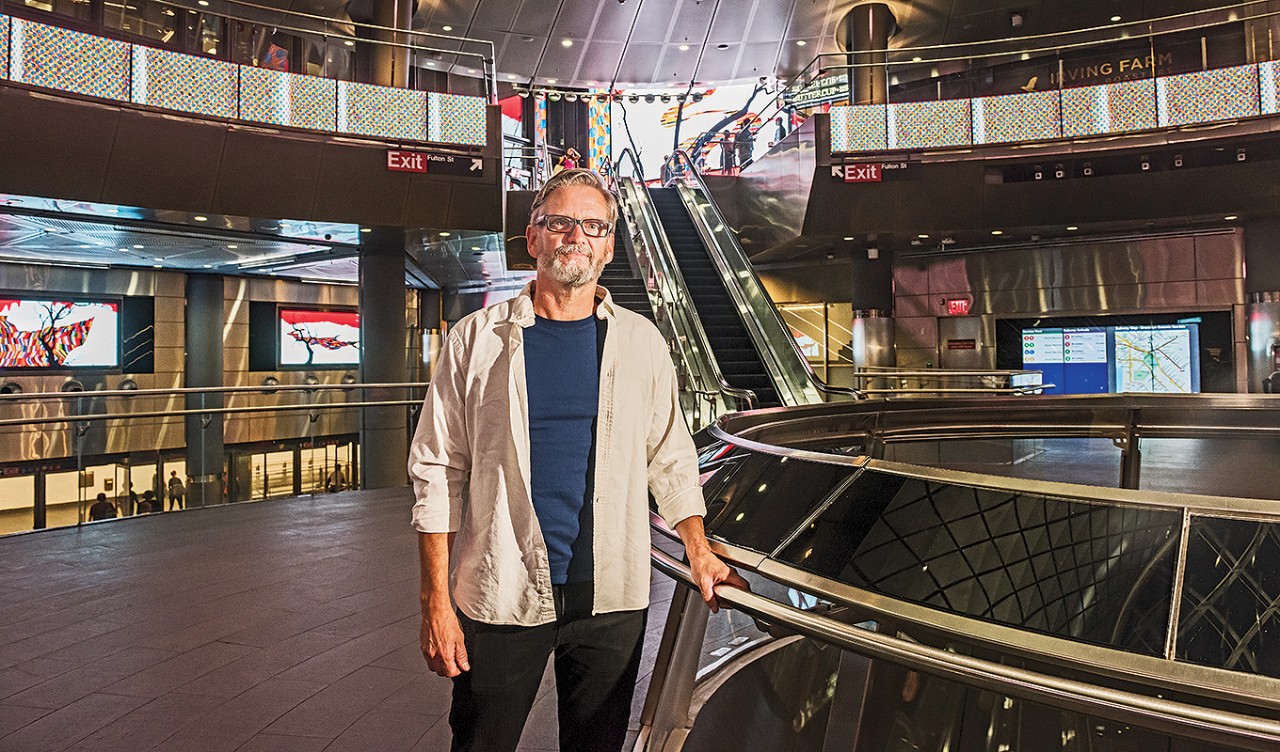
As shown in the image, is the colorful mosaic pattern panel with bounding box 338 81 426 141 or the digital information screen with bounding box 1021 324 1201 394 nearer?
the colorful mosaic pattern panel with bounding box 338 81 426 141

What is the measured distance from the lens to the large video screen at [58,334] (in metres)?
15.6

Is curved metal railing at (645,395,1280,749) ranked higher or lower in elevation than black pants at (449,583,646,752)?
higher

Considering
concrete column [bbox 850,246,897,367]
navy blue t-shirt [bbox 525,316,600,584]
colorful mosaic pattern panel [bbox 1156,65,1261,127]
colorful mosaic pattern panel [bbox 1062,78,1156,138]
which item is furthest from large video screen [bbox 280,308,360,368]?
navy blue t-shirt [bbox 525,316,600,584]

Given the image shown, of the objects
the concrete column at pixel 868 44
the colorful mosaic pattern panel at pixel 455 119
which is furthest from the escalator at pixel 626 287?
the concrete column at pixel 868 44

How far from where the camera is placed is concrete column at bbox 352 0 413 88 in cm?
1273

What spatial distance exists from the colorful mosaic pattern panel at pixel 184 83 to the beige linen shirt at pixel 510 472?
424 inches

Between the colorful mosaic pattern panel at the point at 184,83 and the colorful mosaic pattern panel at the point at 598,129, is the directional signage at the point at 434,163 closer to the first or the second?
the colorful mosaic pattern panel at the point at 184,83

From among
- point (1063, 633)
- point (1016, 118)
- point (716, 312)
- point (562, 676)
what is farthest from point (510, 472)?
point (1016, 118)

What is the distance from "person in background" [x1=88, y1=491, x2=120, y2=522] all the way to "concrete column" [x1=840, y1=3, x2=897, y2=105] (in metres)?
12.8

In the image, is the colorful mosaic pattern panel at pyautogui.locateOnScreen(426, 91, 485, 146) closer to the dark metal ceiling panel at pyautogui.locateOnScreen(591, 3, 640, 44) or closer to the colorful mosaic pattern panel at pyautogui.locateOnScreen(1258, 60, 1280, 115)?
the dark metal ceiling panel at pyautogui.locateOnScreen(591, 3, 640, 44)

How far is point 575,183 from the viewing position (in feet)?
5.77

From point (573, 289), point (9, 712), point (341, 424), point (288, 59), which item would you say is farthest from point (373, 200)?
point (573, 289)

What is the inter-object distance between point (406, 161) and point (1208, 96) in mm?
11896

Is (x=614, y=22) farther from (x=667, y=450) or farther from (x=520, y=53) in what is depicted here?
(x=667, y=450)
